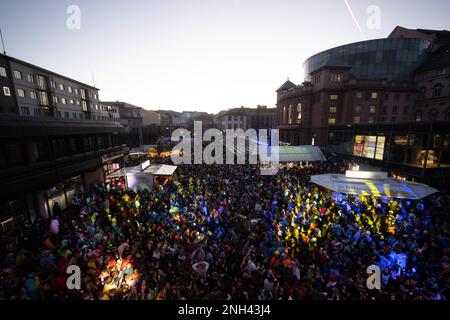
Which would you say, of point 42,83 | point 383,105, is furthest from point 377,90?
point 42,83

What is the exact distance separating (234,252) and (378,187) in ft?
34.4

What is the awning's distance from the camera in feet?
36.9

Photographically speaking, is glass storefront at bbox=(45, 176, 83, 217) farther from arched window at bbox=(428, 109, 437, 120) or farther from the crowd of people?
arched window at bbox=(428, 109, 437, 120)

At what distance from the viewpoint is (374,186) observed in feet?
40.1

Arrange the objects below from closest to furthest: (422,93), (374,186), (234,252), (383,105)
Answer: (234,252) < (374,186) < (383,105) < (422,93)

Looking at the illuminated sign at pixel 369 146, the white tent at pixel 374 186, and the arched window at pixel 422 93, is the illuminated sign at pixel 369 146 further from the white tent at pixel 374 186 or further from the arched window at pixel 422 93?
the arched window at pixel 422 93

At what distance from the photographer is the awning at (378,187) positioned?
1124 centimetres

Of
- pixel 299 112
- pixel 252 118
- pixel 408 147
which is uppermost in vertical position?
pixel 252 118

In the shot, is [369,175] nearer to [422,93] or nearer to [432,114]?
[432,114]

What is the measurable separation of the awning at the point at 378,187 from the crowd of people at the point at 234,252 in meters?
0.63

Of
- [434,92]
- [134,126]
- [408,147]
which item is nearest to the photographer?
[408,147]

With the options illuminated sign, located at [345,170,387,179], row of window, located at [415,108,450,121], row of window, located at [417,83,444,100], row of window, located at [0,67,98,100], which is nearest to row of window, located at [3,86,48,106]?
row of window, located at [0,67,98,100]
